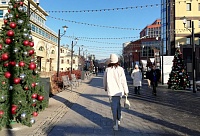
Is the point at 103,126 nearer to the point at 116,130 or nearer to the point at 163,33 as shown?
the point at 116,130

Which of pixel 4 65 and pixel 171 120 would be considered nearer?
pixel 4 65

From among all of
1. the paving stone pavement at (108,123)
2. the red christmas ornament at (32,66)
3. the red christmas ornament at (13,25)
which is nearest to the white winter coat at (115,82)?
the paving stone pavement at (108,123)

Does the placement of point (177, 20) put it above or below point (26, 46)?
above

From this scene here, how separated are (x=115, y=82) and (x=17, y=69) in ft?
8.15

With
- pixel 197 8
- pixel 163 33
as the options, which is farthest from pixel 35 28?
pixel 197 8

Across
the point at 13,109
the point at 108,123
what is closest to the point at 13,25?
the point at 13,109

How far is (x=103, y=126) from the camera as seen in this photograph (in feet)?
21.0

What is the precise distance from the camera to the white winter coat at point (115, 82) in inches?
235

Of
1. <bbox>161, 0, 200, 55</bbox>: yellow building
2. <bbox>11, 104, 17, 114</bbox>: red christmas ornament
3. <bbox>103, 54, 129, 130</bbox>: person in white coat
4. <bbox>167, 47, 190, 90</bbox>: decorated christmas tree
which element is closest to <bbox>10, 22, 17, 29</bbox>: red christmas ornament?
<bbox>11, 104, 17, 114</bbox>: red christmas ornament

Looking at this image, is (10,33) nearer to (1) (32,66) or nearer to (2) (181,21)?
(1) (32,66)

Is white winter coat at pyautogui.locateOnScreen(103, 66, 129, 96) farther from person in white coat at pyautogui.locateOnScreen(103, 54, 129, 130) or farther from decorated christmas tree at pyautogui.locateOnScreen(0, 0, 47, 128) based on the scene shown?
decorated christmas tree at pyautogui.locateOnScreen(0, 0, 47, 128)

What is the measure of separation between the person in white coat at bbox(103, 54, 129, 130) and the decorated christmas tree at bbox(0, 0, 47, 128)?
2.01m

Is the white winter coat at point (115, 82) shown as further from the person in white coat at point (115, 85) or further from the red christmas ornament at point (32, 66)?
the red christmas ornament at point (32, 66)

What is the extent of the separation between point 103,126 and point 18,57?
2819 millimetres
